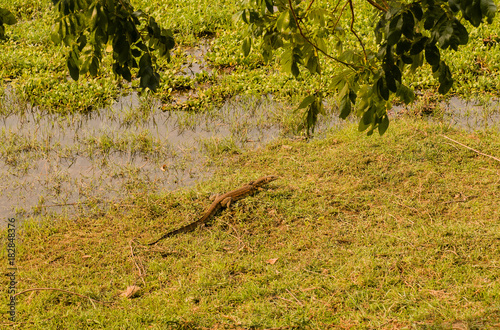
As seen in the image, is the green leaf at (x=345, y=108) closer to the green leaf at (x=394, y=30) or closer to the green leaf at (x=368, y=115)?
the green leaf at (x=368, y=115)

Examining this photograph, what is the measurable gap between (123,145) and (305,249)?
10.1ft

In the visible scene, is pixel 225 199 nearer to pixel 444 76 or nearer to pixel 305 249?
pixel 305 249

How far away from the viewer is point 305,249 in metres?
4.31

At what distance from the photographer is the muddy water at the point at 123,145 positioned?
5.67 m

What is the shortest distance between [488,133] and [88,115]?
4.98 meters

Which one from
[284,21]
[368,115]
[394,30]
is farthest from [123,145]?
[394,30]

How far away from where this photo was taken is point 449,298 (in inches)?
135

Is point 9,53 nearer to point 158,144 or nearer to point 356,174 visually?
point 158,144

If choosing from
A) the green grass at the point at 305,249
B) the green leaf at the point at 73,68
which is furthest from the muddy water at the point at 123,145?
the green leaf at the point at 73,68

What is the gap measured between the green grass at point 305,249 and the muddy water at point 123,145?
0.36 m

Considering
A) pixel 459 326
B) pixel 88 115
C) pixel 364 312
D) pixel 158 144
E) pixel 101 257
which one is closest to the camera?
pixel 459 326

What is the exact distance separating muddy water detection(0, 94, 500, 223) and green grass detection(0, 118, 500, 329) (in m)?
0.36

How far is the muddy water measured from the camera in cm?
567

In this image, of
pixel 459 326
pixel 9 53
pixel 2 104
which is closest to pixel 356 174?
pixel 459 326
